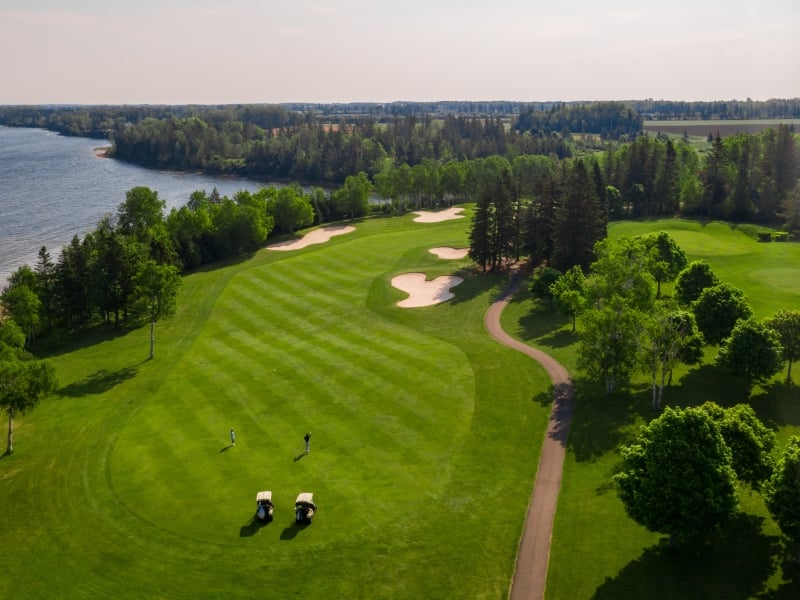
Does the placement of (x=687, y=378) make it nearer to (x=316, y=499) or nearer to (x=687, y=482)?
(x=687, y=482)

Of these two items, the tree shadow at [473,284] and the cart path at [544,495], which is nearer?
the cart path at [544,495]

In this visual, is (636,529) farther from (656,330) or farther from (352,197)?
(352,197)

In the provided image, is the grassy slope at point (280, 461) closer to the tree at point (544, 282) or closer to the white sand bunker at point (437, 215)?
the tree at point (544, 282)

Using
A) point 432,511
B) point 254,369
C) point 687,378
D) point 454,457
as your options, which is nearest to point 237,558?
point 432,511

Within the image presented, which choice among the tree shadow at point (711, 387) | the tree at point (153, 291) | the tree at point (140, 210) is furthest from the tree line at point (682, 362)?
the tree at point (140, 210)

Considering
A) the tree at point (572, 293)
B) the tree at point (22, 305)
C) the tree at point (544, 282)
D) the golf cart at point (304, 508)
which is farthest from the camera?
the tree at point (544, 282)

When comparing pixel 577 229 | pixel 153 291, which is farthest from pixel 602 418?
pixel 153 291
